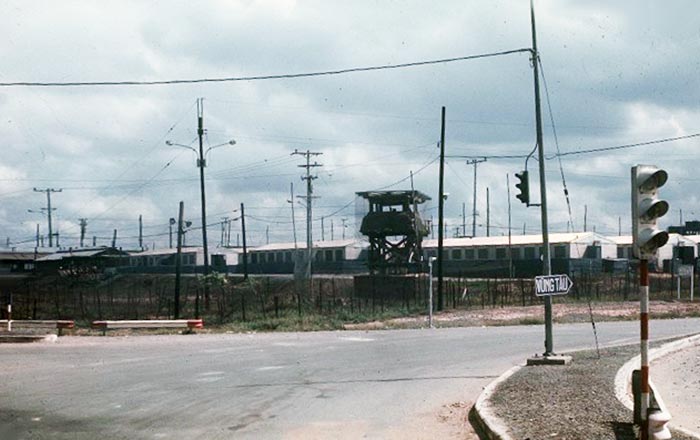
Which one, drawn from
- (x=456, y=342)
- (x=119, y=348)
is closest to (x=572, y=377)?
(x=456, y=342)

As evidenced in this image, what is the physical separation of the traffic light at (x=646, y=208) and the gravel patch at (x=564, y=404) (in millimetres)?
2044

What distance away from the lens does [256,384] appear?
49.4 feet

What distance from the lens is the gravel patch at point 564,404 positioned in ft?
30.1

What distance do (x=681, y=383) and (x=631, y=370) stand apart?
113 centimetres

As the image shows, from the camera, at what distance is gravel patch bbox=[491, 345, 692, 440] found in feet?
30.1

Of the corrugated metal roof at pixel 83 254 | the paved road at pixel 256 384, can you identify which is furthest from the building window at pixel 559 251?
the paved road at pixel 256 384

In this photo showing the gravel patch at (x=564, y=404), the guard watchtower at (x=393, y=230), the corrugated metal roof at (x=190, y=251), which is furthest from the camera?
the corrugated metal roof at (x=190, y=251)

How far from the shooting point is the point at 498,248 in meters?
82.6

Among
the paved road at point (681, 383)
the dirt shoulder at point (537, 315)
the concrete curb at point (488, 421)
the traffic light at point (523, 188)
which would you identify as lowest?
the dirt shoulder at point (537, 315)

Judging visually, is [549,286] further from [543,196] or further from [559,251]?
[559,251]

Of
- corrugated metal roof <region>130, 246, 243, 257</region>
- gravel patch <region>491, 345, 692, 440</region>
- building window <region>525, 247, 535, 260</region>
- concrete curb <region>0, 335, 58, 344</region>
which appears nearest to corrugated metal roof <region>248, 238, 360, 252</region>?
corrugated metal roof <region>130, 246, 243, 257</region>

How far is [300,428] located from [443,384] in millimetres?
4807

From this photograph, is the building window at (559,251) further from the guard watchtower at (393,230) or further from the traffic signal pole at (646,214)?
the traffic signal pole at (646,214)

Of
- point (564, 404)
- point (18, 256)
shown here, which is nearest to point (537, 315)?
point (564, 404)
